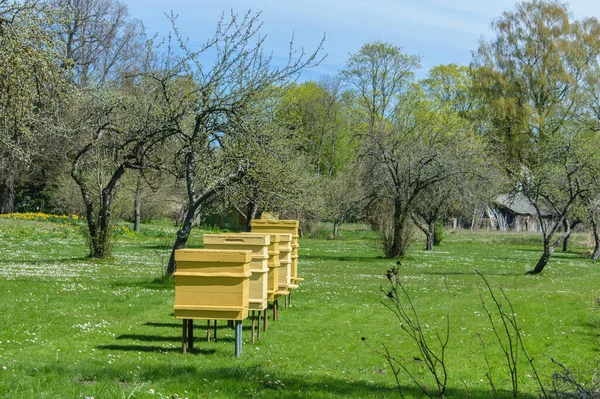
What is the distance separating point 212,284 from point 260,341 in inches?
90.4

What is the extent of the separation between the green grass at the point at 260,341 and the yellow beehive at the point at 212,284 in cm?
67

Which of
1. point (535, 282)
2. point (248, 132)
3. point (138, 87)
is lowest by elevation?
point (535, 282)

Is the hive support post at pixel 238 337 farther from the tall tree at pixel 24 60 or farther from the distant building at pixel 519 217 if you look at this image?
the distant building at pixel 519 217

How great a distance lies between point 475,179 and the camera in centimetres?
3691

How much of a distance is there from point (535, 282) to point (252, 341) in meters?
15.8

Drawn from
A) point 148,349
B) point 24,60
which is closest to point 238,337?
point 148,349

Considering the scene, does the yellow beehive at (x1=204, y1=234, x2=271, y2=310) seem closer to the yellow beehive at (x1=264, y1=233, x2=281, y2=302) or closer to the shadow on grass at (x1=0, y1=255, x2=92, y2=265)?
the yellow beehive at (x1=264, y1=233, x2=281, y2=302)

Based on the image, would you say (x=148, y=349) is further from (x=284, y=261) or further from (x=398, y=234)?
(x=398, y=234)

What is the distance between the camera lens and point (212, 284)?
965cm

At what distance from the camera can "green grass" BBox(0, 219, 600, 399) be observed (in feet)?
25.3

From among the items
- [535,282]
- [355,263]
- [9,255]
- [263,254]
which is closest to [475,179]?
[355,263]

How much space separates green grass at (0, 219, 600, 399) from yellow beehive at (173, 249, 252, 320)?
673mm

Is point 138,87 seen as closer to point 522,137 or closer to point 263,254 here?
point 263,254

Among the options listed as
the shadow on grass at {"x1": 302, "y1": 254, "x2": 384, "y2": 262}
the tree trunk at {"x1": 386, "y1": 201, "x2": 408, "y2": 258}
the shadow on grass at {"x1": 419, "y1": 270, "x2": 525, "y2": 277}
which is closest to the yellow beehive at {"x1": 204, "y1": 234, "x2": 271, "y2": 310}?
the shadow on grass at {"x1": 419, "y1": 270, "x2": 525, "y2": 277}
